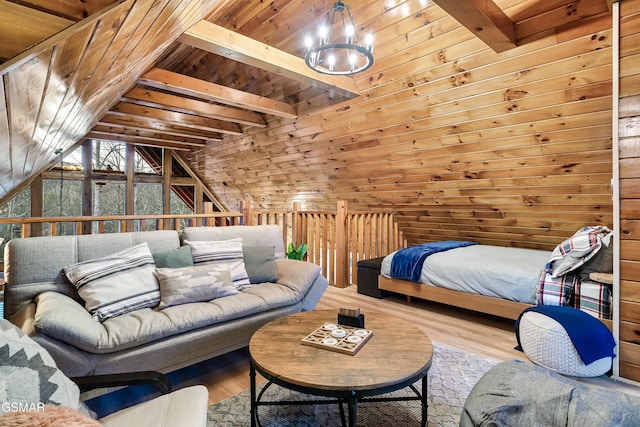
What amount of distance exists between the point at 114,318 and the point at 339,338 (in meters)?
1.36

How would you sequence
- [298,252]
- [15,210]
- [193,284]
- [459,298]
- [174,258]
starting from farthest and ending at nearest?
[15,210] → [298,252] → [459,298] → [174,258] → [193,284]

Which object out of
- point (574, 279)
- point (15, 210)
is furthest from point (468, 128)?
point (15, 210)

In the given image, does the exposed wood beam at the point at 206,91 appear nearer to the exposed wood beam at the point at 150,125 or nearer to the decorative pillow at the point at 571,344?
the exposed wood beam at the point at 150,125

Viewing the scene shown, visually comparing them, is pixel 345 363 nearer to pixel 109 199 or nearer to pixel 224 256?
pixel 224 256

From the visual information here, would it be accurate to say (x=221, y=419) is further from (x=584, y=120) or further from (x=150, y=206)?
(x=150, y=206)

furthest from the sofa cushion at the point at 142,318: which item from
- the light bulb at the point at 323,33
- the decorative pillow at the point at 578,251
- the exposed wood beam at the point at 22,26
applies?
the decorative pillow at the point at 578,251

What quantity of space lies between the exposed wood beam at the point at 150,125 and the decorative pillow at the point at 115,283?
123 inches

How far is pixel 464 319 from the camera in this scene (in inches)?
134

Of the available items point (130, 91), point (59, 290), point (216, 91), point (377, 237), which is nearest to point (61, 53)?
point (59, 290)

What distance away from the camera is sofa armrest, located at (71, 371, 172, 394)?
1290 millimetres

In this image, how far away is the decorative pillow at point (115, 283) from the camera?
6.83 ft

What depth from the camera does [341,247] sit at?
4594mm

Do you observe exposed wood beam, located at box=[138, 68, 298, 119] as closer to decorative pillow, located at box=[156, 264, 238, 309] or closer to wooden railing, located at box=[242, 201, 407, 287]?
wooden railing, located at box=[242, 201, 407, 287]

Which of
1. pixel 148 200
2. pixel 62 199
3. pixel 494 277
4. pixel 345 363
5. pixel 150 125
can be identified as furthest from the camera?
pixel 148 200
